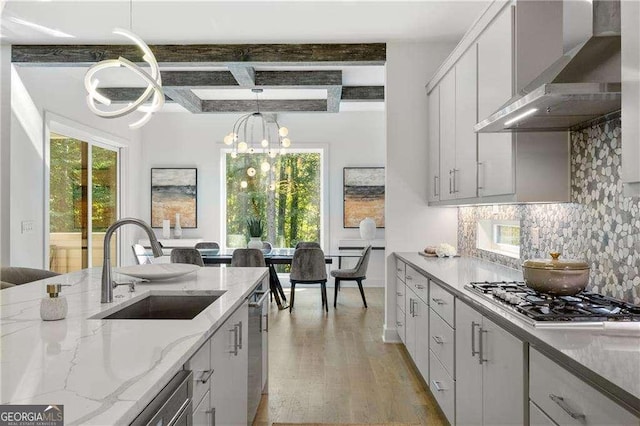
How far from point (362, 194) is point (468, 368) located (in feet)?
18.2

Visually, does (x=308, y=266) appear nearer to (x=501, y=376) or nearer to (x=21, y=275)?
(x=21, y=275)

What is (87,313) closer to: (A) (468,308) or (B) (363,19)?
(A) (468,308)

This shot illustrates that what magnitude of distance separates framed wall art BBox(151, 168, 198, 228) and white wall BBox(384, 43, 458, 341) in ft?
13.7

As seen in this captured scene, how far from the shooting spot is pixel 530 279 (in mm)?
2025

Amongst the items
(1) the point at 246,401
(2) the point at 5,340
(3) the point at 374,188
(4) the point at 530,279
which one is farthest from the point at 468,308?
(3) the point at 374,188

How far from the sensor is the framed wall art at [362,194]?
7699 mm

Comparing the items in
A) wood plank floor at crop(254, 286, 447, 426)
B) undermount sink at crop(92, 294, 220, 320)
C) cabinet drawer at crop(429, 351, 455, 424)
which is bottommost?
wood plank floor at crop(254, 286, 447, 426)

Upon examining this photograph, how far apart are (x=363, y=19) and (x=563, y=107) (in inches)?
97.6

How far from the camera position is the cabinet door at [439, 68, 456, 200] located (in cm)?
366

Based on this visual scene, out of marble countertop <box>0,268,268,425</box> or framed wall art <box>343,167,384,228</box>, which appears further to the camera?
framed wall art <box>343,167,384,228</box>

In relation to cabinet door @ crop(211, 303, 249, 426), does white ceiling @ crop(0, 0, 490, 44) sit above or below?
above

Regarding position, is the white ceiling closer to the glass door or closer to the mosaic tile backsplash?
the glass door

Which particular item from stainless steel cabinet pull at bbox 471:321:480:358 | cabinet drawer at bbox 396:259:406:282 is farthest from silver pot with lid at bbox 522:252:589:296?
cabinet drawer at bbox 396:259:406:282

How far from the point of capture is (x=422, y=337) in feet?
10.8
